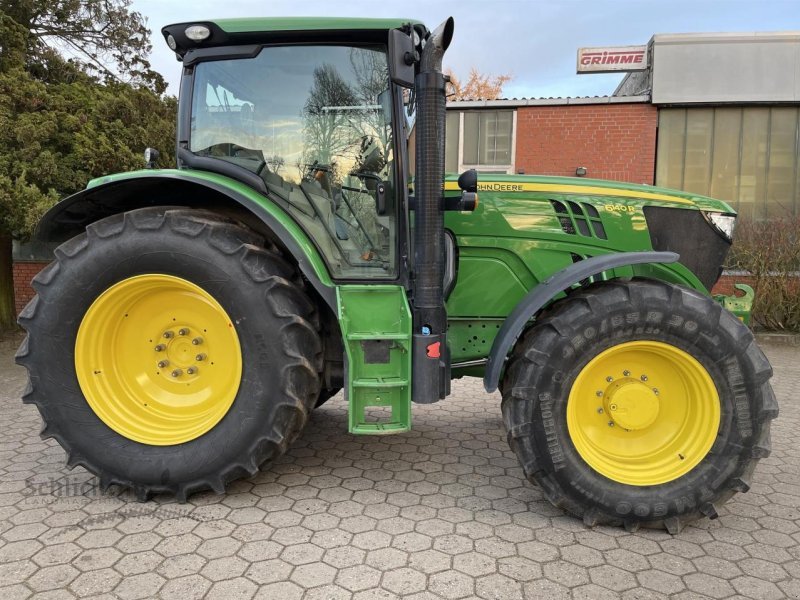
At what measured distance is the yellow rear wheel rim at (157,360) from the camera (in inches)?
113

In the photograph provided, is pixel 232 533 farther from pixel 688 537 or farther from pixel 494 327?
pixel 688 537

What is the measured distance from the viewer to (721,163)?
9.69 m

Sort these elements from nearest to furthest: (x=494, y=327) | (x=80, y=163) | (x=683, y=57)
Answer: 1. (x=494, y=327)
2. (x=80, y=163)
3. (x=683, y=57)

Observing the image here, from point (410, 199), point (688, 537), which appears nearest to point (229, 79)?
point (410, 199)

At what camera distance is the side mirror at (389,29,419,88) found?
2484 mm

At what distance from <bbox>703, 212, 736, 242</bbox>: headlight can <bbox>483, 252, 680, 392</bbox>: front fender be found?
0.71 m

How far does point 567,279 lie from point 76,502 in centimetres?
265

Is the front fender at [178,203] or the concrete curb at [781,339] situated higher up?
the front fender at [178,203]

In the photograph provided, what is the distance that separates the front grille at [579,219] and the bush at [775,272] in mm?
5619

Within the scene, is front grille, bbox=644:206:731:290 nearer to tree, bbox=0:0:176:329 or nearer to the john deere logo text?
the john deere logo text

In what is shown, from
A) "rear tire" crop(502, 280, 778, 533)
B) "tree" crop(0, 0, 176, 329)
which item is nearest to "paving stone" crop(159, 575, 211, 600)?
"rear tire" crop(502, 280, 778, 533)

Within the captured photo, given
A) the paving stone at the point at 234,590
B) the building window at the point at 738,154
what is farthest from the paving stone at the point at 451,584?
the building window at the point at 738,154

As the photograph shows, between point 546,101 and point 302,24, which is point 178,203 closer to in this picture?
point 302,24

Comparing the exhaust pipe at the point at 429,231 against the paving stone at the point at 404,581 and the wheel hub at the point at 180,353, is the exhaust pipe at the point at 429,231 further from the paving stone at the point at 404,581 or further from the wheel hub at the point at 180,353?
the wheel hub at the point at 180,353
